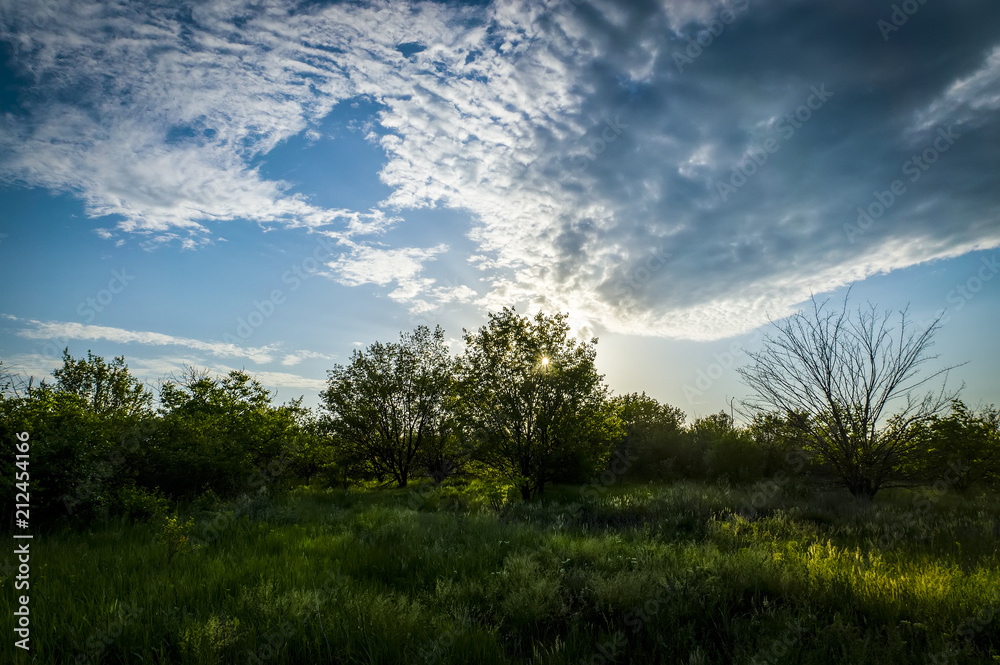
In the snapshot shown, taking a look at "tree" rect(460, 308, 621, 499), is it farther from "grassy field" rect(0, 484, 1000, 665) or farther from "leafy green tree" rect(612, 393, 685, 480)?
"leafy green tree" rect(612, 393, 685, 480)

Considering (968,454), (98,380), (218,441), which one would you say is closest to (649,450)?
(968,454)

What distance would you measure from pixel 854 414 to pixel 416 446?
19977 millimetres

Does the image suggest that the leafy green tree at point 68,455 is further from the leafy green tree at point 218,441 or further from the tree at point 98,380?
the tree at point 98,380

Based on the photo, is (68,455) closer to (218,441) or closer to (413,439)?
(218,441)

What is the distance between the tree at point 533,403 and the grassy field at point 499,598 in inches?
296

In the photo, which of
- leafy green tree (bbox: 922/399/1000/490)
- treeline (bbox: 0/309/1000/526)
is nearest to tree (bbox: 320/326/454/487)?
treeline (bbox: 0/309/1000/526)

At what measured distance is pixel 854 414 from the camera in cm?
1249

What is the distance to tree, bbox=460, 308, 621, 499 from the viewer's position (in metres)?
15.6

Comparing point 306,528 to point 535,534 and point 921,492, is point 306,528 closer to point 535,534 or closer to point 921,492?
point 535,534

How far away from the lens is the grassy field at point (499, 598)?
12.2ft

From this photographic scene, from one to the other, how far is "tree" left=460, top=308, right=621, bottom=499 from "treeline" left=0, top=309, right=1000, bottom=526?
0.05 meters

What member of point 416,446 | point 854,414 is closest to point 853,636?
point 854,414

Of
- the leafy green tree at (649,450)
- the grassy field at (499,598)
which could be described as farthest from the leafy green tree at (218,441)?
the leafy green tree at (649,450)

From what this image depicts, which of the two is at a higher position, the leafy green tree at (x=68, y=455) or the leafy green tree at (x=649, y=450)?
the leafy green tree at (x=68, y=455)
